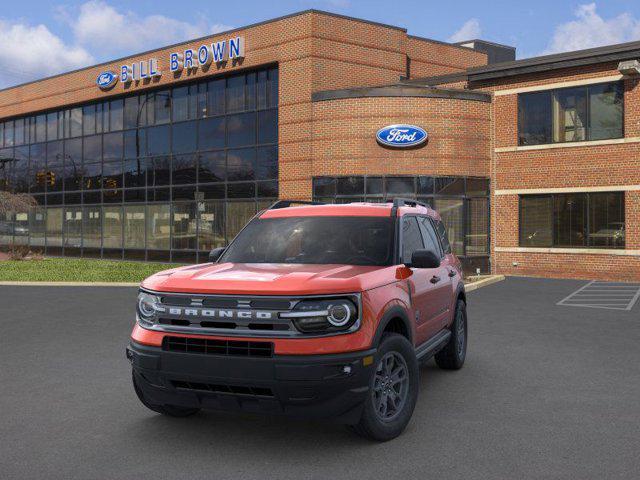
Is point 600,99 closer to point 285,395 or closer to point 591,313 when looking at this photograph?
point 591,313

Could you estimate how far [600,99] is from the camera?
2188 cm

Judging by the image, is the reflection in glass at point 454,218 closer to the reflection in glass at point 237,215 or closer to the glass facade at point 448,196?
the glass facade at point 448,196

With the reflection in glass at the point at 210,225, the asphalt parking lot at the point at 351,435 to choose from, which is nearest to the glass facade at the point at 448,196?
the reflection in glass at the point at 210,225

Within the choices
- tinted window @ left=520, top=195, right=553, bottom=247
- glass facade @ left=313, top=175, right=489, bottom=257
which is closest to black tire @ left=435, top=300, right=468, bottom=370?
glass facade @ left=313, top=175, right=489, bottom=257

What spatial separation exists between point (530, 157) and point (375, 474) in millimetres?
20367

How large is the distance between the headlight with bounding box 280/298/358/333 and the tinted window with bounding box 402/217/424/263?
1.37 metres

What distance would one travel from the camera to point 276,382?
15.3 ft

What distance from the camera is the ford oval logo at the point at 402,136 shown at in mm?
23016

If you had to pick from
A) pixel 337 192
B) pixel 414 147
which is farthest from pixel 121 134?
pixel 414 147

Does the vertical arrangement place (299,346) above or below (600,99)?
below

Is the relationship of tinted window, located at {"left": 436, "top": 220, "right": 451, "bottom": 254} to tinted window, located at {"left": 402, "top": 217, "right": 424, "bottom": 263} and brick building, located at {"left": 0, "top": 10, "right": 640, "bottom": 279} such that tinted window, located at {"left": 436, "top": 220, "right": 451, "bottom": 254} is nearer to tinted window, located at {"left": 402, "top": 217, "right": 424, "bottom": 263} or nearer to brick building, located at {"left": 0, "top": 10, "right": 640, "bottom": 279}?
tinted window, located at {"left": 402, "top": 217, "right": 424, "bottom": 263}

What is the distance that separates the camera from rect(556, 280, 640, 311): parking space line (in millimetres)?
14930

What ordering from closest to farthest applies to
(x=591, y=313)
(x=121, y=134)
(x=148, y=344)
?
(x=148, y=344)
(x=591, y=313)
(x=121, y=134)

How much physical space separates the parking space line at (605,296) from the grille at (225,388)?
11.7 m
